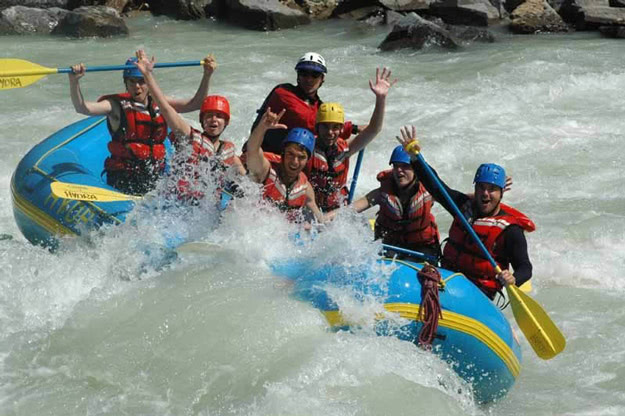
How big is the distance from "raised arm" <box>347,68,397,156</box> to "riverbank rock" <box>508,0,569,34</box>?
9934 mm

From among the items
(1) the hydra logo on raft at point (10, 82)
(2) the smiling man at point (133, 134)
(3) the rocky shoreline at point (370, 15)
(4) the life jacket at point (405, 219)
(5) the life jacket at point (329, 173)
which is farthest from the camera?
(3) the rocky shoreline at point (370, 15)

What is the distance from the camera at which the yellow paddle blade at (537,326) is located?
4.65m

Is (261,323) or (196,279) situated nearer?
(261,323)

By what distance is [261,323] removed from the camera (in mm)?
4570

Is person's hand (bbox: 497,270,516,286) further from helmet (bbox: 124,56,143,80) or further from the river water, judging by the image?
helmet (bbox: 124,56,143,80)

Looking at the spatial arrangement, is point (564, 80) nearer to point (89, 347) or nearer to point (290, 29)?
point (290, 29)

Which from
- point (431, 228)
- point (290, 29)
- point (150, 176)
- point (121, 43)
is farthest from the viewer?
point (290, 29)

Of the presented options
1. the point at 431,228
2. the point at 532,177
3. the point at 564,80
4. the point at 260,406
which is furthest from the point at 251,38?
the point at 260,406

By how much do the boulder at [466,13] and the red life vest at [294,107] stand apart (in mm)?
9968

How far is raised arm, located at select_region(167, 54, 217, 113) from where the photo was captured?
5.98 metres

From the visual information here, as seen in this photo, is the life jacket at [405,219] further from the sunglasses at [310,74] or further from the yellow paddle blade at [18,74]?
the yellow paddle blade at [18,74]

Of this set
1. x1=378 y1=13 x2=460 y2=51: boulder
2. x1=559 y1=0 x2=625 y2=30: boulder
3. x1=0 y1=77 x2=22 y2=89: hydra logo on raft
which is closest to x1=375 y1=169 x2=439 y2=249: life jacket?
x1=0 y1=77 x2=22 y2=89: hydra logo on raft

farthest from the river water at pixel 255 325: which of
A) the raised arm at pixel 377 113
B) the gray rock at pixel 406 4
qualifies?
the gray rock at pixel 406 4

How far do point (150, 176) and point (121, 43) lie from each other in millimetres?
8599
